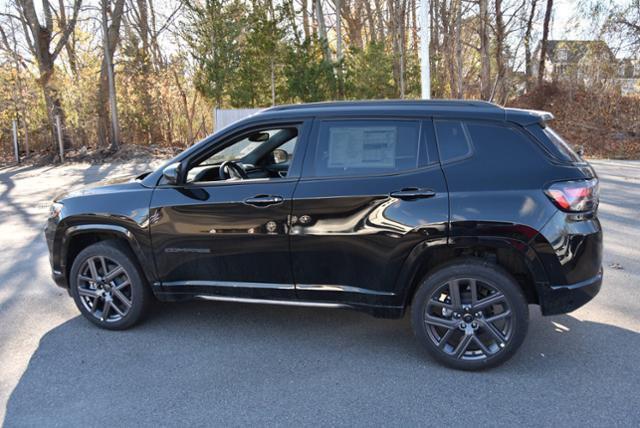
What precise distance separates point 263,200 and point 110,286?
5.17ft

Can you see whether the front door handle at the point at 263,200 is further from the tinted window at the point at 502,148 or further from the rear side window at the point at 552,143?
the rear side window at the point at 552,143

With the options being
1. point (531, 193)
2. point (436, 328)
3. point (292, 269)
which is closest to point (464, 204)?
point (531, 193)

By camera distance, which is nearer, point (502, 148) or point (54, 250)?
point (502, 148)

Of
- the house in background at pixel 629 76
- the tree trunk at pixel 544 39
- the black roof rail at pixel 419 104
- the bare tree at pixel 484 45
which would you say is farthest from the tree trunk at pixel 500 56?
the black roof rail at pixel 419 104

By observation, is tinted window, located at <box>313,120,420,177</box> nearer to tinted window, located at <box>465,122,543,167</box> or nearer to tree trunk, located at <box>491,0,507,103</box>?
tinted window, located at <box>465,122,543,167</box>

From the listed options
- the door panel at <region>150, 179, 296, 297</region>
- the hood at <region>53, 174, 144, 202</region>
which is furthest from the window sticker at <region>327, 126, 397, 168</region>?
the hood at <region>53, 174, 144, 202</region>

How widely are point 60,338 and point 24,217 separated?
6075mm

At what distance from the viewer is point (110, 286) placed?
4.38 m

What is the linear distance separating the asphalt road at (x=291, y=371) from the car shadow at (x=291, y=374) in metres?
0.01

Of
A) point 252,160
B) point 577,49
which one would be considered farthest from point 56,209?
point 577,49

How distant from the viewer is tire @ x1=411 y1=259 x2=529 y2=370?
11.6 ft

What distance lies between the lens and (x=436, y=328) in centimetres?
371

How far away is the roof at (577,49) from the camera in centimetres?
1923

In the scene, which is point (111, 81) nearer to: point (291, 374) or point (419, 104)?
point (419, 104)
